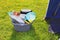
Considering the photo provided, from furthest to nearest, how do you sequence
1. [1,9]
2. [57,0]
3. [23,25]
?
[1,9] < [57,0] < [23,25]

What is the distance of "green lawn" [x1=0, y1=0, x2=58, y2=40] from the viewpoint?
7.26ft

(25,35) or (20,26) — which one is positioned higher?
(20,26)

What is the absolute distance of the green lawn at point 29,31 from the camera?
87.1 inches

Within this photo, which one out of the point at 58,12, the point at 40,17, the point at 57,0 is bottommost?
the point at 40,17

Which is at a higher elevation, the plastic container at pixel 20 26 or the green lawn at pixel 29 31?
the plastic container at pixel 20 26

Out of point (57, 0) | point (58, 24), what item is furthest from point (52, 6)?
point (58, 24)

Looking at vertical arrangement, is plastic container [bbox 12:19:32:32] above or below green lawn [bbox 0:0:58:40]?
above

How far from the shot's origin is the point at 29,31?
2322 mm

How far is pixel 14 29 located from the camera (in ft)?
7.67

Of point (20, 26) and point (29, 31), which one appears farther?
point (29, 31)

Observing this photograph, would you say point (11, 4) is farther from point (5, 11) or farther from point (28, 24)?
point (28, 24)

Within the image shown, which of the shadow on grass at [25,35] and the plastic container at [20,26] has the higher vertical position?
the plastic container at [20,26]

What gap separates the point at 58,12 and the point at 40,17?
1.19 feet

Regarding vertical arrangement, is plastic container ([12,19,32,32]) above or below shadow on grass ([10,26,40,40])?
above
